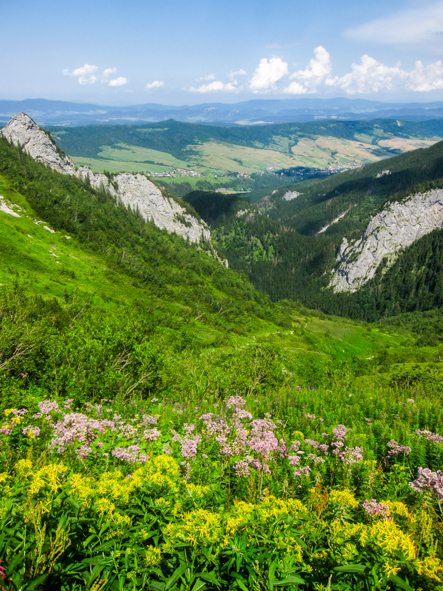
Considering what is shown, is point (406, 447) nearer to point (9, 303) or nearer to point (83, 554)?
point (83, 554)

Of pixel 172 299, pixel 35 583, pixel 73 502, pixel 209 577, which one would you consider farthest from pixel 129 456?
pixel 172 299

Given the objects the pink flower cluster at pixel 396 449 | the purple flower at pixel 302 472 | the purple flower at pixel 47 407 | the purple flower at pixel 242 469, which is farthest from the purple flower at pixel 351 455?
the purple flower at pixel 47 407

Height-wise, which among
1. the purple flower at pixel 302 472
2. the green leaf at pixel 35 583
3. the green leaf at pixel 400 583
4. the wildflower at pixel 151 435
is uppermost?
the green leaf at pixel 35 583

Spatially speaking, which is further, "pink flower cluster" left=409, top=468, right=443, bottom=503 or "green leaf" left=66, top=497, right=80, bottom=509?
"pink flower cluster" left=409, top=468, right=443, bottom=503

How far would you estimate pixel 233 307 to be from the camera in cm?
13000

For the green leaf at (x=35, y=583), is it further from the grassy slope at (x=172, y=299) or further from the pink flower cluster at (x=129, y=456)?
the grassy slope at (x=172, y=299)

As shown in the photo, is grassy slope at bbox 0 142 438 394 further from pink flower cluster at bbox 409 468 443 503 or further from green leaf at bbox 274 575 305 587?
green leaf at bbox 274 575 305 587

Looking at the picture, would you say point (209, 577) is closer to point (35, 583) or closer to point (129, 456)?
→ point (35, 583)

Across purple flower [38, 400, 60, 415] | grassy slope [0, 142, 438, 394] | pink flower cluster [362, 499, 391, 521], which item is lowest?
grassy slope [0, 142, 438, 394]

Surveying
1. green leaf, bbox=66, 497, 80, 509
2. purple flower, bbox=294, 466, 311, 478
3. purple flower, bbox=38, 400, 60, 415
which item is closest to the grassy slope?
purple flower, bbox=38, 400, 60, 415

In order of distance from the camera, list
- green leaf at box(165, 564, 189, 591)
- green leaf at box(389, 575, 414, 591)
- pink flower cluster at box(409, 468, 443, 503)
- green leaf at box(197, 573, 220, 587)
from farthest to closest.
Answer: pink flower cluster at box(409, 468, 443, 503), green leaf at box(165, 564, 189, 591), green leaf at box(197, 573, 220, 587), green leaf at box(389, 575, 414, 591)

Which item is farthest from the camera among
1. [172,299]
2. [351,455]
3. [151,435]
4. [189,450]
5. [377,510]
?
[172,299]

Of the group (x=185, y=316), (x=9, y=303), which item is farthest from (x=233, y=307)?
(x=9, y=303)

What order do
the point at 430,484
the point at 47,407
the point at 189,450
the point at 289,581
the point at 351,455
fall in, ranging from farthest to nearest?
1. the point at 47,407
2. the point at 351,455
3. the point at 189,450
4. the point at 430,484
5. the point at 289,581
